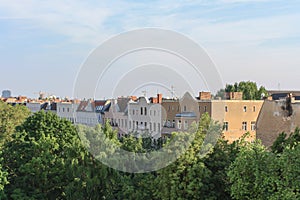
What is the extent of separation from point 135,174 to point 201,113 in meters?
21.8

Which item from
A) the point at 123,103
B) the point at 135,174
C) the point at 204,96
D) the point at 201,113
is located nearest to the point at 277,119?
the point at 201,113

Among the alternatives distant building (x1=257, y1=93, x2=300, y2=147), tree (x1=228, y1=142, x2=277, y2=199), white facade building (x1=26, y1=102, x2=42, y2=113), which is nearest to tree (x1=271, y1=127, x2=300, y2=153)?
tree (x1=228, y1=142, x2=277, y2=199)

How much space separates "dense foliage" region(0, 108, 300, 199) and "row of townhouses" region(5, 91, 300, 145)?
1435 centimetres

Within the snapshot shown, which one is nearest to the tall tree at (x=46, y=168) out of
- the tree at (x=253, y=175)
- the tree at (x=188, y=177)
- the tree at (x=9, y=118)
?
the tree at (x=188, y=177)

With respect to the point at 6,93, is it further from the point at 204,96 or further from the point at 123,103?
the point at 204,96

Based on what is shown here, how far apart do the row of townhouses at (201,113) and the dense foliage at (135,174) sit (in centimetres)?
1435

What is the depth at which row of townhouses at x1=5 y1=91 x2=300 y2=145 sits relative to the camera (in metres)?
43.2

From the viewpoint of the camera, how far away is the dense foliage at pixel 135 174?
62.0 feet

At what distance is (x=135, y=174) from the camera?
24.7 meters

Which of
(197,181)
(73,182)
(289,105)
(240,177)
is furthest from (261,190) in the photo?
(289,105)

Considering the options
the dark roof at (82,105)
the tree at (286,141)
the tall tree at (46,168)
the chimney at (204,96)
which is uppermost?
the chimney at (204,96)

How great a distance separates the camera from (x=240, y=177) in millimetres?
19453

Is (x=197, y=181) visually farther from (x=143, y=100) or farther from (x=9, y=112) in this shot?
(x=9, y=112)

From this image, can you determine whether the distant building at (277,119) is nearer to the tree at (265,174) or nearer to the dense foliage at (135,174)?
the dense foliage at (135,174)
